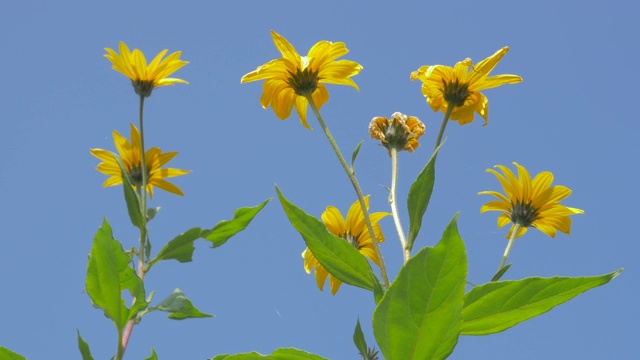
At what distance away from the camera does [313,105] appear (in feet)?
6.10

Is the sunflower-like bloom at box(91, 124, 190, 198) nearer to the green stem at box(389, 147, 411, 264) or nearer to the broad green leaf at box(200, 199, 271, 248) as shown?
the broad green leaf at box(200, 199, 271, 248)

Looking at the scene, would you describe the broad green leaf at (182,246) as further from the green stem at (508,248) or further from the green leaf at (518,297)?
the green stem at (508,248)

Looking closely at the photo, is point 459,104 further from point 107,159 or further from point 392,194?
point 107,159

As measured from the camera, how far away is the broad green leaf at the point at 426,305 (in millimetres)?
989

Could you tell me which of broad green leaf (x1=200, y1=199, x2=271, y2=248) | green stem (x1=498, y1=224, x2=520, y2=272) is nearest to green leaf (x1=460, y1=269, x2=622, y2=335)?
green stem (x1=498, y1=224, x2=520, y2=272)

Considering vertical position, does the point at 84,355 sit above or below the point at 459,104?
below

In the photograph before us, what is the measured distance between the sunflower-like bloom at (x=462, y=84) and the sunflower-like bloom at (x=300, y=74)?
0.71 ft

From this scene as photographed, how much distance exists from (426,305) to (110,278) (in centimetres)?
53

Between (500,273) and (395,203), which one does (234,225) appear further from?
(500,273)

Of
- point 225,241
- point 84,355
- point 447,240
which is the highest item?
point 225,241

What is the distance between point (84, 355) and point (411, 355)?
54cm

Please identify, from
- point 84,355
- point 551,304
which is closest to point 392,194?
point 551,304

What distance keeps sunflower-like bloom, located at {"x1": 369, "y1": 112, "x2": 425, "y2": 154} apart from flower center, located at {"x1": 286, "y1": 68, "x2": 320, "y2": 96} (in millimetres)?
234

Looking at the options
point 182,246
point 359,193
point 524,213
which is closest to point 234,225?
point 182,246
